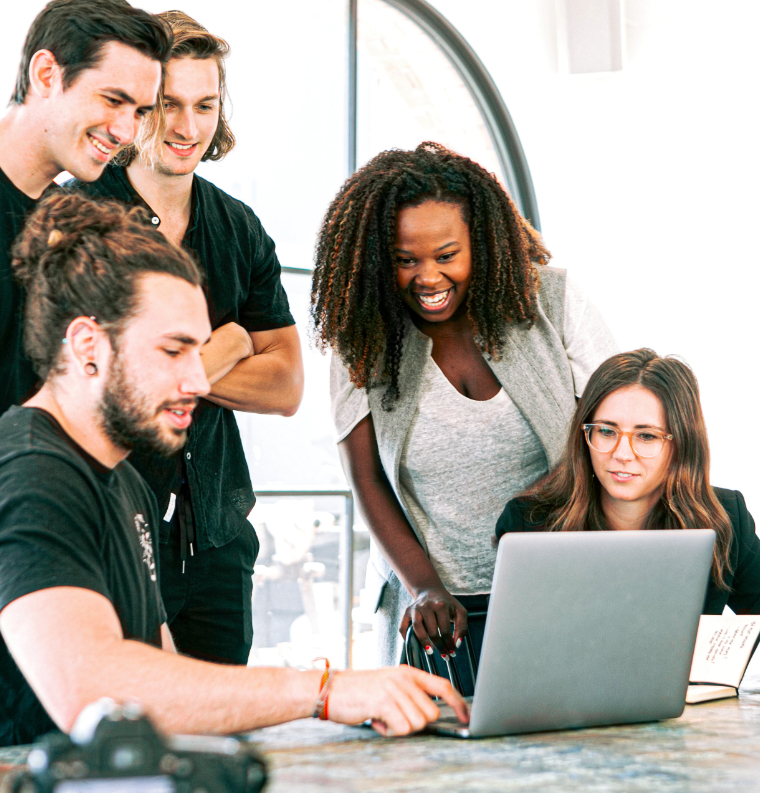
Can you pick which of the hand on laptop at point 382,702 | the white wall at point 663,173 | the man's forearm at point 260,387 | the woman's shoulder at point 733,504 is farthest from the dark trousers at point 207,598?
the white wall at point 663,173

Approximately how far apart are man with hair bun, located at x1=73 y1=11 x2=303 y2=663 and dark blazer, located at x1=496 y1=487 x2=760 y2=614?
1.54 feet

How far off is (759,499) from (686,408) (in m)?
2.10

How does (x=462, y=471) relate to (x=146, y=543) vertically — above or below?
above

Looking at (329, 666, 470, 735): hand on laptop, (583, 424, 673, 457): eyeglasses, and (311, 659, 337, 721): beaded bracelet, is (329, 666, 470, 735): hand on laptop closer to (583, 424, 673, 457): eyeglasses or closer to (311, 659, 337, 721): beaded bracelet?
(311, 659, 337, 721): beaded bracelet

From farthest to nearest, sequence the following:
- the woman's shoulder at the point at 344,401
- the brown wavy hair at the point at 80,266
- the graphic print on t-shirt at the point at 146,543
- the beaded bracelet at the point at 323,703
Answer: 1. the woman's shoulder at the point at 344,401
2. the graphic print on t-shirt at the point at 146,543
3. the brown wavy hair at the point at 80,266
4. the beaded bracelet at the point at 323,703

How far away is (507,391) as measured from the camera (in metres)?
1.99

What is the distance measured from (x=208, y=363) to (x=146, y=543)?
1.39 ft

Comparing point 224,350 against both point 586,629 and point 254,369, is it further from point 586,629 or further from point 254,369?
point 586,629

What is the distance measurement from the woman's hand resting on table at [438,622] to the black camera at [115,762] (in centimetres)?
108

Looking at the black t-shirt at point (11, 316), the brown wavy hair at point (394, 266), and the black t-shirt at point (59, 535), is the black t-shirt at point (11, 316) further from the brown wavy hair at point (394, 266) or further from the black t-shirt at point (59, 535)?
the brown wavy hair at point (394, 266)

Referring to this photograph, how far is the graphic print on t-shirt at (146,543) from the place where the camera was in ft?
4.43

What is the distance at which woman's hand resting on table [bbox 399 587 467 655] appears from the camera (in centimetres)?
173

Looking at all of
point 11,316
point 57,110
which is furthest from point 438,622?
point 57,110

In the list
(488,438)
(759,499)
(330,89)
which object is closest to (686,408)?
(488,438)
